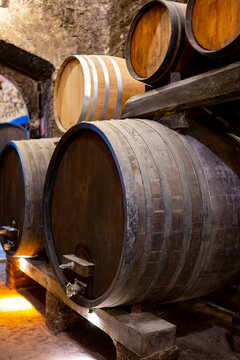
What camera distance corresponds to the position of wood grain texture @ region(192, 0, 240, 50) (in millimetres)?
1557

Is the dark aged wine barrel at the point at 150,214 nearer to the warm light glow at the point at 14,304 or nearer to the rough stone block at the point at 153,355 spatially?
the rough stone block at the point at 153,355

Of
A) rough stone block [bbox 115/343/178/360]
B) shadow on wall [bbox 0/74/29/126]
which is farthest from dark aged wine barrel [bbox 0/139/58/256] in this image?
shadow on wall [bbox 0/74/29/126]

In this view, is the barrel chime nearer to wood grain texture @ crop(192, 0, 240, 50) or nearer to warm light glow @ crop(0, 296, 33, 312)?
wood grain texture @ crop(192, 0, 240, 50)

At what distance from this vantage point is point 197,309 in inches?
114

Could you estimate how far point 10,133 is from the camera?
334 inches

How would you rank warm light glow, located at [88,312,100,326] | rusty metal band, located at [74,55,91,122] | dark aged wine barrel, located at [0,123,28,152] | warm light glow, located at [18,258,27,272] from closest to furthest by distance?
warm light glow, located at [88,312,100,326]
rusty metal band, located at [74,55,91,122]
warm light glow, located at [18,258,27,272]
dark aged wine barrel, located at [0,123,28,152]

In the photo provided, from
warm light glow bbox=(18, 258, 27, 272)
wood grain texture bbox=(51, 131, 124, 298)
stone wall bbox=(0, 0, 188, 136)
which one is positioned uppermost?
stone wall bbox=(0, 0, 188, 136)

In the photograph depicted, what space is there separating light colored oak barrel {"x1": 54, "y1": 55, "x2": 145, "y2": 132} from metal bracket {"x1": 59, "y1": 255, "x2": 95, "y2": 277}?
3.87 feet

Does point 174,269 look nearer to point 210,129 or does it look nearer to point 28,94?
point 210,129

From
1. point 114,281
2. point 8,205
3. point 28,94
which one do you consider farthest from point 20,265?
point 28,94

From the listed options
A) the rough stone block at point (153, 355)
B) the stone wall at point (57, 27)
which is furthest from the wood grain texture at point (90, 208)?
the stone wall at point (57, 27)

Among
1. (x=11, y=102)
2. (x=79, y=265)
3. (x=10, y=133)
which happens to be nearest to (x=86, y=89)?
(x=79, y=265)

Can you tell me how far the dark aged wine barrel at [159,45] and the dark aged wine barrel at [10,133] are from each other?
6717 mm

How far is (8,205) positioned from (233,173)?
2.26 meters
